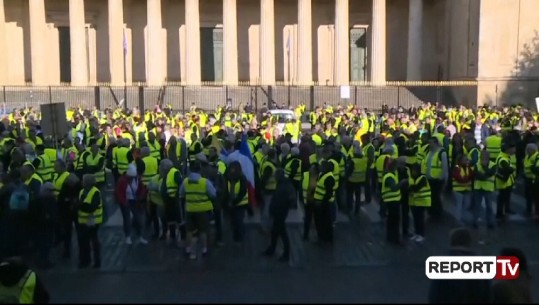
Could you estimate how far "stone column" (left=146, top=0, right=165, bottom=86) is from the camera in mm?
40094

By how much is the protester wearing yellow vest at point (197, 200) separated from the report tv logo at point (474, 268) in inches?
200

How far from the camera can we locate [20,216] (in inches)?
385

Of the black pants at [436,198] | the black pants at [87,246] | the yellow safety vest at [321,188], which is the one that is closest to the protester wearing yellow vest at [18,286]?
the black pants at [87,246]

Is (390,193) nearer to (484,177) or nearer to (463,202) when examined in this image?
(484,177)

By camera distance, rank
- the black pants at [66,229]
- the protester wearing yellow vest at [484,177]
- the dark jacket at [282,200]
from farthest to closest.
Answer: the protester wearing yellow vest at [484,177], the black pants at [66,229], the dark jacket at [282,200]

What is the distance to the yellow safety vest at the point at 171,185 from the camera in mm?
10884

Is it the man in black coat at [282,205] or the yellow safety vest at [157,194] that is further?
the yellow safety vest at [157,194]

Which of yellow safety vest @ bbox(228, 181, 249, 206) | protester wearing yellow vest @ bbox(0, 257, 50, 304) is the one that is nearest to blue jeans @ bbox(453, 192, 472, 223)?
yellow safety vest @ bbox(228, 181, 249, 206)

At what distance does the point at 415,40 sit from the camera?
131 ft

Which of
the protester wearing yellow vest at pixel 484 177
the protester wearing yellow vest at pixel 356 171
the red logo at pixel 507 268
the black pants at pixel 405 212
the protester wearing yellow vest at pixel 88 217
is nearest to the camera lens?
the red logo at pixel 507 268

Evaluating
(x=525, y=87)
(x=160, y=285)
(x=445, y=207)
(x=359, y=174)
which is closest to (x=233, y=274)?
(x=160, y=285)

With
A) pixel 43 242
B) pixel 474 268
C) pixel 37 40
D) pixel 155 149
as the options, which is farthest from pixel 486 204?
pixel 37 40

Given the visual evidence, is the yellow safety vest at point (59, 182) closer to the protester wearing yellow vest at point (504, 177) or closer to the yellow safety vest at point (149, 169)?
the yellow safety vest at point (149, 169)

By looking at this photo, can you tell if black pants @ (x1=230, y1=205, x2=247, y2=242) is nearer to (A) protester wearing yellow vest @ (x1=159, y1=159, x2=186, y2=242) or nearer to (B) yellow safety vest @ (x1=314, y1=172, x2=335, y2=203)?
(A) protester wearing yellow vest @ (x1=159, y1=159, x2=186, y2=242)
